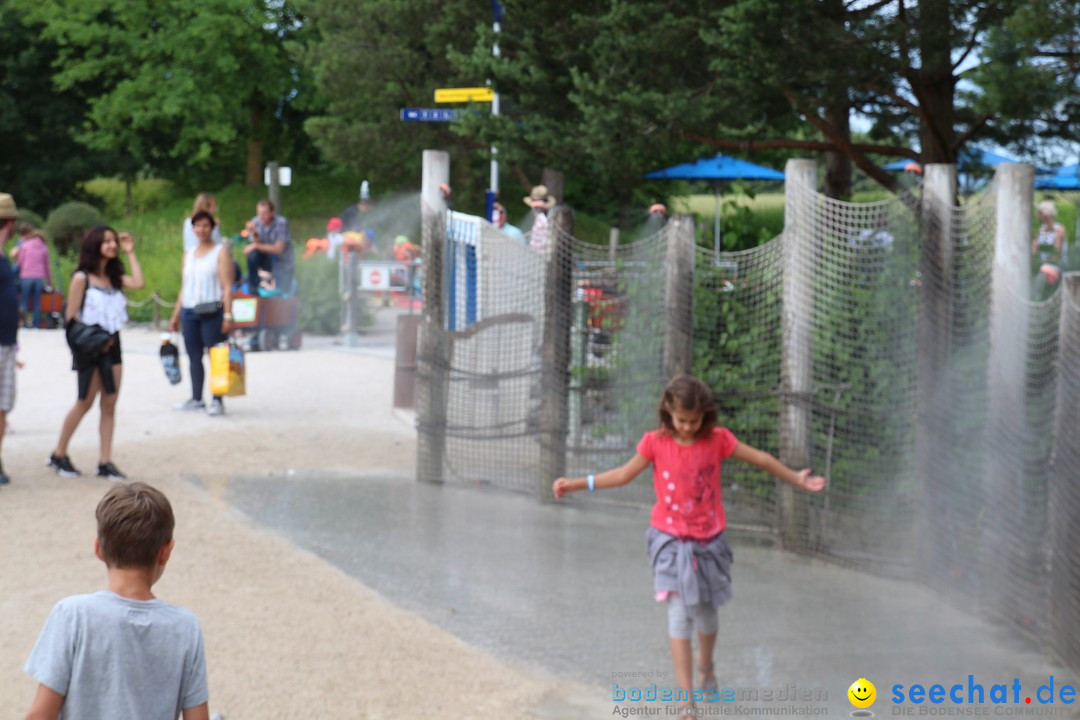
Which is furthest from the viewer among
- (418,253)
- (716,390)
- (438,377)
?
(418,253)

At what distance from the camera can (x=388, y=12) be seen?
87.9 ft

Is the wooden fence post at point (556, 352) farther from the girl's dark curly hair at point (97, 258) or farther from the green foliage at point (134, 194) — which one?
the green foliage at point (134, 194)

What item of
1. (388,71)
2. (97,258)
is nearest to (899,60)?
(97,258)

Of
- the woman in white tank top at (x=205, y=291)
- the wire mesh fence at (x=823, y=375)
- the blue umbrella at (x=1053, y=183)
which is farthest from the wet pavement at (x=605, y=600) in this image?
the blue umbrella at (x=1053, y=183)

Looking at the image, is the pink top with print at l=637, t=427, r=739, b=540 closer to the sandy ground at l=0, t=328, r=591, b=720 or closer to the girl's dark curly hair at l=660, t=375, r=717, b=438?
the girl's dark curly hair at l=660, t=375, r=717, b=438

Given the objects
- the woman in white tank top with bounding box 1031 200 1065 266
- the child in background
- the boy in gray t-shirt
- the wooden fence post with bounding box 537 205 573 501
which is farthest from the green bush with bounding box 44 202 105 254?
the boy in gray t-shirt

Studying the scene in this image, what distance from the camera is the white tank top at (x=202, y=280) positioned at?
12531mm

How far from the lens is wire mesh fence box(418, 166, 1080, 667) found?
6.53m

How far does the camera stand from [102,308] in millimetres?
9508

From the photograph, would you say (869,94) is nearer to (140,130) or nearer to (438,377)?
(438,377)

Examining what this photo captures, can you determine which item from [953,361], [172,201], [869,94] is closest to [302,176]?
[172,201]

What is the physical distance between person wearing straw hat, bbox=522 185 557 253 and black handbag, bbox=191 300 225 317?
105 inches

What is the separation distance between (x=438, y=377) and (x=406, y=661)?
4.36 meters

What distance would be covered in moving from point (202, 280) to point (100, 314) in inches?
Answer: 121
